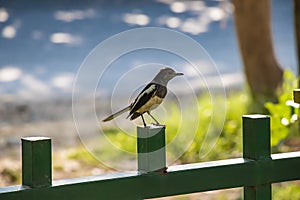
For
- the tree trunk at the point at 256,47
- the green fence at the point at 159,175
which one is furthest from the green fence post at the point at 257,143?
the tree trunk at the point at 256,47

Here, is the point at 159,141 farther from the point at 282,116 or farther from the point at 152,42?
the point at 282,116

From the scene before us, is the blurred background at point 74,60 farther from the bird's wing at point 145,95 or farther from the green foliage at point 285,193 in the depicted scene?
the bird's wing at point 145,95

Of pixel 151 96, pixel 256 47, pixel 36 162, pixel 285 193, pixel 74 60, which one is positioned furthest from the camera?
pixel 74 60

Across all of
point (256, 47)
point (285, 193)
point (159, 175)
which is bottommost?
point (285, 193)

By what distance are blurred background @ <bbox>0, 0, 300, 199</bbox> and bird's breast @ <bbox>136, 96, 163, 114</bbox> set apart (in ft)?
11.0

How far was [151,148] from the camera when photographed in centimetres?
204

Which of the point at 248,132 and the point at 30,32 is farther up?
the point at 30,32

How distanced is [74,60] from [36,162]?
693cm

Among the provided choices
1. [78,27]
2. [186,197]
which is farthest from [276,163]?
[78,27]

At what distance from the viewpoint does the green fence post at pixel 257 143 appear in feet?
7.23

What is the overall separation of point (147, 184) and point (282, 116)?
1.35 metres

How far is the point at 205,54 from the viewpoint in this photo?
6.67 ft

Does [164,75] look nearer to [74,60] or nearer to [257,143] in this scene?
[257,143]

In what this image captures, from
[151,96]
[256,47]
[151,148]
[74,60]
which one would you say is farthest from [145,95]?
[74,60]
